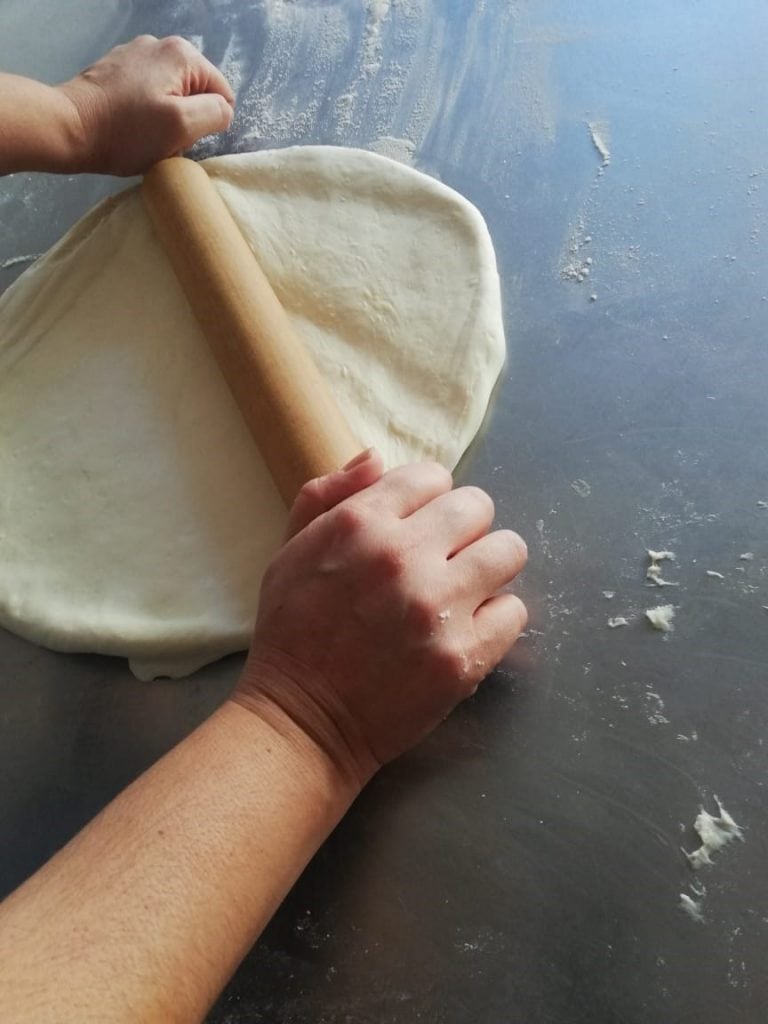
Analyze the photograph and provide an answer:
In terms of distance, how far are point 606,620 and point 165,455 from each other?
60 centimetres

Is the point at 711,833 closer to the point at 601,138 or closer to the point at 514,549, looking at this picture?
the point at 514,549

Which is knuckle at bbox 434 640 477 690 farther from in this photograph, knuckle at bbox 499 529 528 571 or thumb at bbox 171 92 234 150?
thumb at bbox 171 92 234 150

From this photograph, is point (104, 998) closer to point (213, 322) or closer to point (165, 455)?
point (165, 455)

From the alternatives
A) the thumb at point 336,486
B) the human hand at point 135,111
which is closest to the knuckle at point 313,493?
the thumb at point 336,486

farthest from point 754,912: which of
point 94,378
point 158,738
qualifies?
point 94,378

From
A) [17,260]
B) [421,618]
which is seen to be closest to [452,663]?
[421,618]

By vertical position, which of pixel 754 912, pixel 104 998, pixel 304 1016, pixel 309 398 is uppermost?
pixel 309 398

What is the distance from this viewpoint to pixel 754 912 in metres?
0.81

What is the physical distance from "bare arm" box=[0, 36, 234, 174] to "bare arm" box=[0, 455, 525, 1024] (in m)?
0.75

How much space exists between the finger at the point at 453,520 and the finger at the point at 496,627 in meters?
0.07

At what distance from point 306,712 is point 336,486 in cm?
24

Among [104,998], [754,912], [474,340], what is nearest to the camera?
[104,998]

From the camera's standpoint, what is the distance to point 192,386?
1165 millimetres

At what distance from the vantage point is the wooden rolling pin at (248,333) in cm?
98
